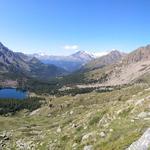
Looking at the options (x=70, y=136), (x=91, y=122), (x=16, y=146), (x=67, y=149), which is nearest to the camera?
(x=67, y=149)

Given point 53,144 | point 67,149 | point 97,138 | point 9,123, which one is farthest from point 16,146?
point 9,123

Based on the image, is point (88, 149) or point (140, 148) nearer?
point (140, 148)

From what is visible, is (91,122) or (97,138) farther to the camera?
(91,122)

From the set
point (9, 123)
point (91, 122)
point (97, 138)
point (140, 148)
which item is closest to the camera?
point (140, 148)

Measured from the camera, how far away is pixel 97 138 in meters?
46.2

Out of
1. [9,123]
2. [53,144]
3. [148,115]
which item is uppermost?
[148,115]

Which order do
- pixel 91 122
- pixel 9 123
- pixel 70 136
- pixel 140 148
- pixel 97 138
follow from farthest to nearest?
pixel 9 123
pixel 91 122
pixel 70 136
pixel 97 138
pixel 140 148

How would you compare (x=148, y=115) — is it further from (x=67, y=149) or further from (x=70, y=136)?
(x=70, y=136)

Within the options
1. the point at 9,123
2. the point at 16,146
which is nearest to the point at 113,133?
the point at 16,146

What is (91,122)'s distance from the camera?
67.0m

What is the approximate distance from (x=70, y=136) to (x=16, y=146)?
23.3 meters

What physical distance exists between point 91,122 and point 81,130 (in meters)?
4.35

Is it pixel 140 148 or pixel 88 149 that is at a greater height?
pixel 140 148

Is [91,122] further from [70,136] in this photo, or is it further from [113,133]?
[113,133]
